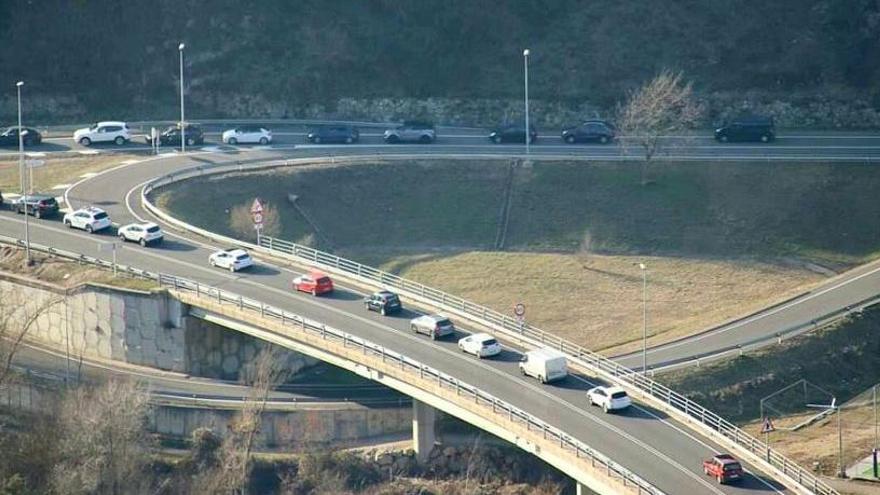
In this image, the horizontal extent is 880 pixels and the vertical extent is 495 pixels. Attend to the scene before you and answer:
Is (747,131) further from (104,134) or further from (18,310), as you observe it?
(18,310)

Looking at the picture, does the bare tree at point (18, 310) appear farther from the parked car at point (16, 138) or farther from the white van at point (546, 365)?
the parked car at point (16, 138)

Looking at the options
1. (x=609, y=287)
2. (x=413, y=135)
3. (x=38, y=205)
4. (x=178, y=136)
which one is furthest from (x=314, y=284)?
(x=413, y=135)

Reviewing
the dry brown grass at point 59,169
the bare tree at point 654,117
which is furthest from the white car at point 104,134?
the bare tree at point 654,117

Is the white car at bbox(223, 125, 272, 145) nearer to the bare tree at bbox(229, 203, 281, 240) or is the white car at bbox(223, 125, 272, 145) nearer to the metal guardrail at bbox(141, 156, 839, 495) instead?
the metal guardrail at bbox(141, 156, 839, 495)

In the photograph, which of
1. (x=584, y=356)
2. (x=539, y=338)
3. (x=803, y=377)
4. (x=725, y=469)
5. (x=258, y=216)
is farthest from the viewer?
(x=258, y=216)

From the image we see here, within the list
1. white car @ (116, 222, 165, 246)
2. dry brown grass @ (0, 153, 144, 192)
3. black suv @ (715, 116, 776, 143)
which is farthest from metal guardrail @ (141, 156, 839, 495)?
black suv @ (715, 116, 776, 143)

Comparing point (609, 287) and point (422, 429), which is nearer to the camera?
point (422, 429)
